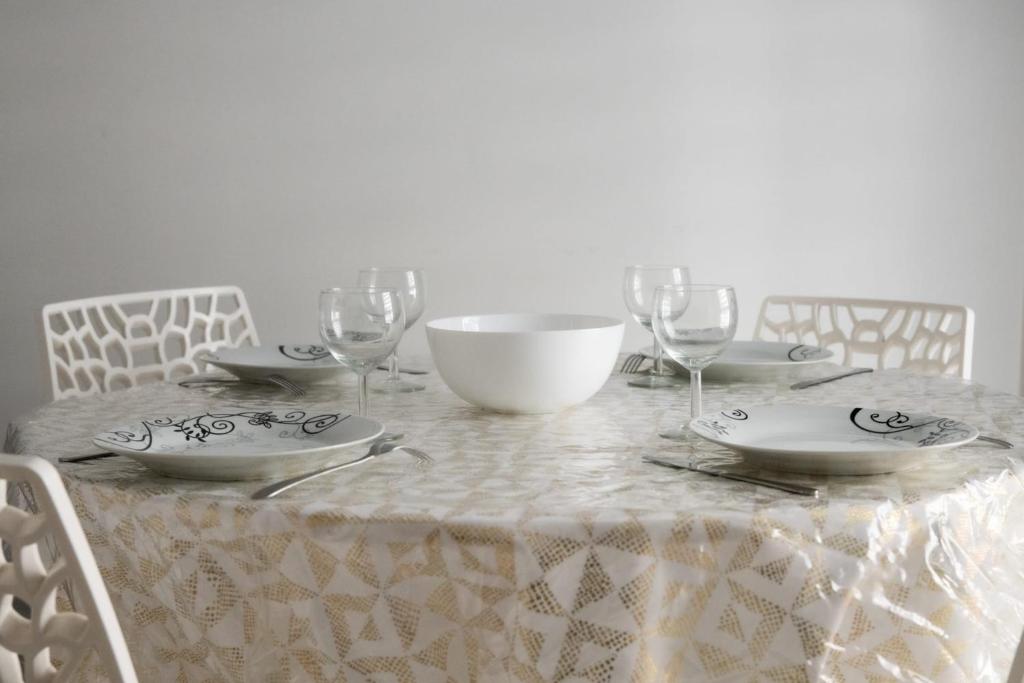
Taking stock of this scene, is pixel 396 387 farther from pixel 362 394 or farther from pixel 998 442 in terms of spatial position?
pixel 998 442

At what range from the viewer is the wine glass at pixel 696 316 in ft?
3.85

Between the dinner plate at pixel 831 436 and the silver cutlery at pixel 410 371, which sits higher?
the dinner plate at pixel 831 436

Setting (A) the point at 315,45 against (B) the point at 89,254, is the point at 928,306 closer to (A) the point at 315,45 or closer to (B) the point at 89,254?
(A) the point at 315,45

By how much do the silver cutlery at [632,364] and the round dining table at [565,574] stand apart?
706 mm

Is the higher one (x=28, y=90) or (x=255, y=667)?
(x=28, y=90)

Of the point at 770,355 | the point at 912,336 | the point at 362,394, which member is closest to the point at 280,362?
the point at 362,394

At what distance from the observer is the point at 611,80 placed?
318cm

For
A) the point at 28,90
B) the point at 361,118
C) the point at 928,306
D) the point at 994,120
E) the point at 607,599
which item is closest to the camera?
the point at 607,599

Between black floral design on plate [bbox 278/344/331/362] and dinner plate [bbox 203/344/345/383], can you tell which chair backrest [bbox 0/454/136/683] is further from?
black floral design on plate [bbox 278/344/331/362]

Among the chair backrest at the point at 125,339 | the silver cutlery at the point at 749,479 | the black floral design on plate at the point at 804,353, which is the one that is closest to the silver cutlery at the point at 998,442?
the silver cutlery at the point at 749,479

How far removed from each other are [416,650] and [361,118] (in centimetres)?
235

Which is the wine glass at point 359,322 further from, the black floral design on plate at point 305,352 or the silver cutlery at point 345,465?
the black floral design on plate at point 305,352

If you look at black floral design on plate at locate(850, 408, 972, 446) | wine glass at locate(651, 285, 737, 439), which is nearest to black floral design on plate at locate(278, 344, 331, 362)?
wine glass at locate(651, 285, 737, 439)

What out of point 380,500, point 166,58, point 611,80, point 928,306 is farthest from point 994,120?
point 380,500
